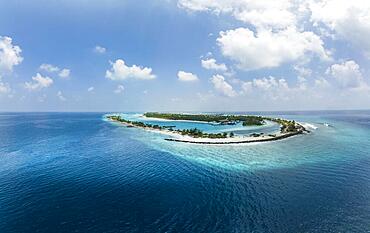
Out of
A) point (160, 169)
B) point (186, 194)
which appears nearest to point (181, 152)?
point (160, 169)

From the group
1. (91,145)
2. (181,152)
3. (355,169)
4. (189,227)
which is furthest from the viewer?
(91,145)

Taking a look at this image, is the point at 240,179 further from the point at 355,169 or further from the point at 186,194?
the point at 355,169

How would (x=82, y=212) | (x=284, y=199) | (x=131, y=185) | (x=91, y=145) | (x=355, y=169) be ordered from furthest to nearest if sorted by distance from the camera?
(x=91, y=145) < (x=355, y=169) < (x=131, y=185) < (x=284, y=199) < (x=82, y=212)

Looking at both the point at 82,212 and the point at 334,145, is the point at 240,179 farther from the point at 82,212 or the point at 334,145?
the point at 334,145

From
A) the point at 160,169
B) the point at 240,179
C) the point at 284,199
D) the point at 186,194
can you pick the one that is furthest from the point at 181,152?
the point at 284,199

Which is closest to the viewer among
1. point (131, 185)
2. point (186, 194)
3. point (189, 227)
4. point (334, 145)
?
point (189, 227)

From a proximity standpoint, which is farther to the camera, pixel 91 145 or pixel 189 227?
pixel 91 145
